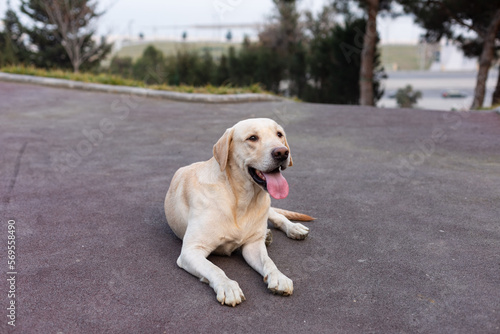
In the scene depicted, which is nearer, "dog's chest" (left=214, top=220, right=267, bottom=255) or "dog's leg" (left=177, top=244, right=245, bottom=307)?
"dog's leg" (left=177, top=244, right=245, bottom=307)

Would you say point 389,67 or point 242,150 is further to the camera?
point 389,67

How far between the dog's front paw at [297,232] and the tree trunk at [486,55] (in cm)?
1433

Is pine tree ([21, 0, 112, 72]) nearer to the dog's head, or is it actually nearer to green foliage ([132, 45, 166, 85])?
green foliage ([132, 45, 166, 85])

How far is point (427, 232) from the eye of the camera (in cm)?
424

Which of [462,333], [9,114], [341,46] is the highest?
[341,46]

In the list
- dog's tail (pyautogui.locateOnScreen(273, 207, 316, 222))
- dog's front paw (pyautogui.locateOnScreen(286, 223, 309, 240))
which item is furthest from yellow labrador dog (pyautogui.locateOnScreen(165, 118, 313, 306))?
dog's tail (pyautogui.locateOnScreen(273, 207, 316, 222))

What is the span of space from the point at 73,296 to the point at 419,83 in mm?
60752

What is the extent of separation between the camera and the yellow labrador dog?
322cm

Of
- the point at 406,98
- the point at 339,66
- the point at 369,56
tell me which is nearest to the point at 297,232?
the point at 369,56

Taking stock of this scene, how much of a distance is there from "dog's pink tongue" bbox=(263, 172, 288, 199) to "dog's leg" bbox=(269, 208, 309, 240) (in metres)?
0.95

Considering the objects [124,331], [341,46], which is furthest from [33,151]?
[341,46]

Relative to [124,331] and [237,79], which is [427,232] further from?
[237,79]

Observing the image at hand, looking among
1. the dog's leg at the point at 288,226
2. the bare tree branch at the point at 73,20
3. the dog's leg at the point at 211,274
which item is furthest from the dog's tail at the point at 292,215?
the bare tree branch at the point at 73,20

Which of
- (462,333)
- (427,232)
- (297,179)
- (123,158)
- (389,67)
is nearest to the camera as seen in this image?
(462,333)
